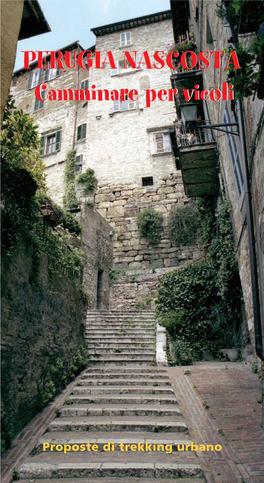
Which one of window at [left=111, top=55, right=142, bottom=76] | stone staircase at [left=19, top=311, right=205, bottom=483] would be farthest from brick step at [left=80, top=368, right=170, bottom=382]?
window at [left=111, top=55, right=142, bottom=76]

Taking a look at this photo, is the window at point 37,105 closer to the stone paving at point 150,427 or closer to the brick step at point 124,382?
the stone paving at point 150,427

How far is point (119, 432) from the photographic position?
4.73 m

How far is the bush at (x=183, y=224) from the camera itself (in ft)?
49.9

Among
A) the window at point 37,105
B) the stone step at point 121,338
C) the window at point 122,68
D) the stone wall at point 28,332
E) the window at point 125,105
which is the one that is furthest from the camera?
the window at point 37,105

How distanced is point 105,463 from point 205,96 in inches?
346

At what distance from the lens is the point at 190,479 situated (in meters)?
3.57

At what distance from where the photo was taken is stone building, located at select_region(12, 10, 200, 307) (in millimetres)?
15539

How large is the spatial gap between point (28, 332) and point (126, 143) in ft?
48.7

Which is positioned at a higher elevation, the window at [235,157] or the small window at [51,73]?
the small window at [51,73]

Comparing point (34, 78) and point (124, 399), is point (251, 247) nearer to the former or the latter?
point (124, 399)

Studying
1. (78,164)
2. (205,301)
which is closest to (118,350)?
(205,301)

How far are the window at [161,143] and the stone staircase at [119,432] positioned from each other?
1230cm

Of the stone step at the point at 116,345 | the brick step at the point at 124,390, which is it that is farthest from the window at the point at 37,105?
the brick step at the point at 124,390

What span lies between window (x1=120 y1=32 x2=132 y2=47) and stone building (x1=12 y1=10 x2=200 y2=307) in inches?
2.6
